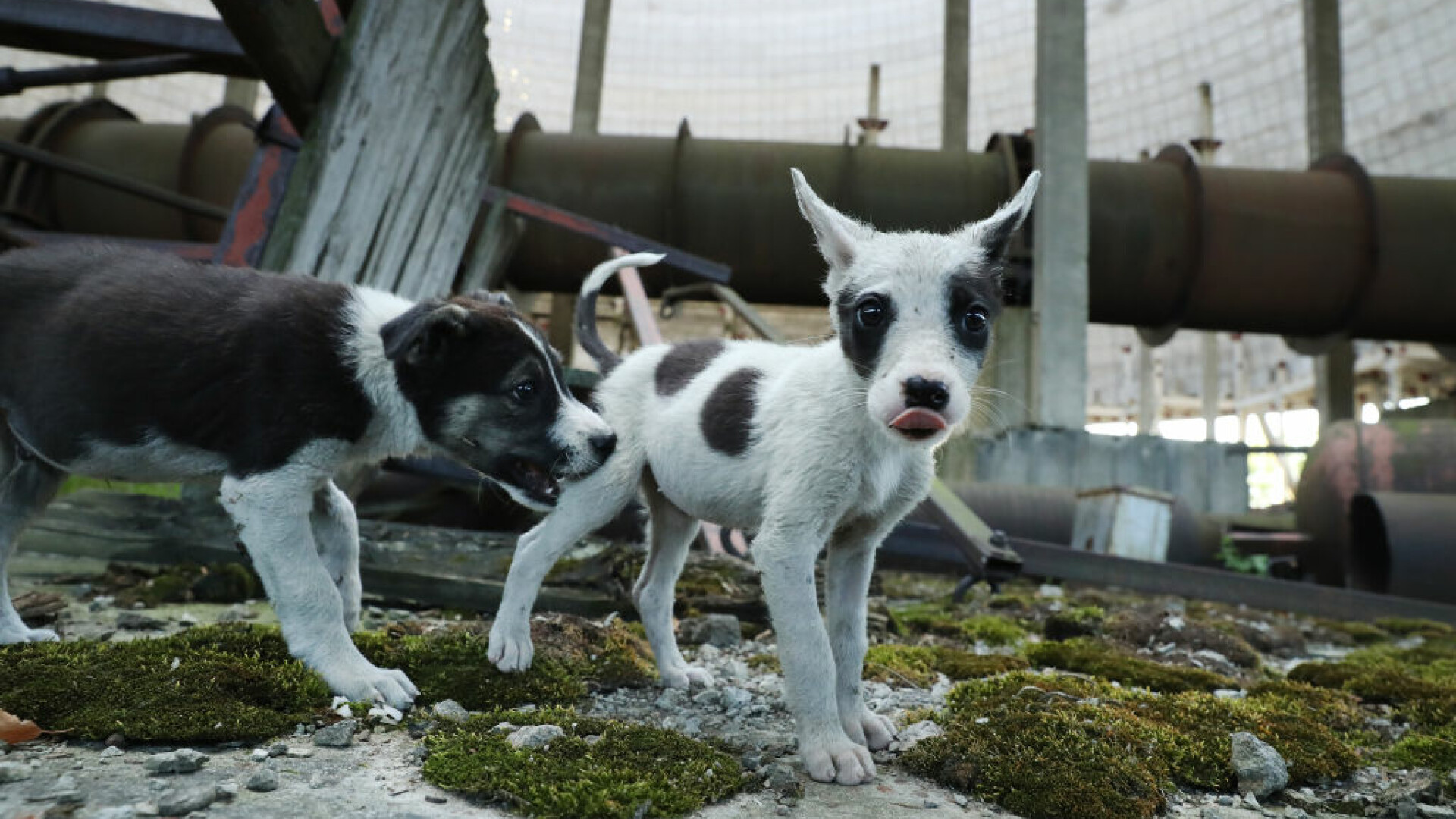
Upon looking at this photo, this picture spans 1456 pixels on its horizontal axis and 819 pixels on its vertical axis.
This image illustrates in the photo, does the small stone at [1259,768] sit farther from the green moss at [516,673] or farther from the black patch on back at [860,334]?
the green moss at [516,673]

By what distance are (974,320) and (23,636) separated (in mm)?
2765

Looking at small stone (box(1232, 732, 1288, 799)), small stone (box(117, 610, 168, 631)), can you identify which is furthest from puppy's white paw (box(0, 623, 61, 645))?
small stone (box(1232, 732, 1288, 799))

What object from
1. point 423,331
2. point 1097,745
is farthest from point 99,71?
point 1097,745

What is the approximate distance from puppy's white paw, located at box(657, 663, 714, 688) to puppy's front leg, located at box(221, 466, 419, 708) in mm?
779

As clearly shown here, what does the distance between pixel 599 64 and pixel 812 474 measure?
12786 millimetres

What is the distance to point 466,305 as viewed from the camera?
2.40m

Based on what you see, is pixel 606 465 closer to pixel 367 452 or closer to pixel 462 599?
pixel 367 452

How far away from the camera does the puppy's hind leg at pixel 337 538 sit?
2.64 meters

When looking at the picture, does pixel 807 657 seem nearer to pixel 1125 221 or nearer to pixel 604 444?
pixel 604 444

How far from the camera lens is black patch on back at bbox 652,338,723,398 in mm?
2684

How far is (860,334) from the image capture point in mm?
2016

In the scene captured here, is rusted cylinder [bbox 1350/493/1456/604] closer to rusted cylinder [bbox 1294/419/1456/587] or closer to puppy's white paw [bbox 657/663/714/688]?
rusted cylinder [bbox 1294/419/1456/587]

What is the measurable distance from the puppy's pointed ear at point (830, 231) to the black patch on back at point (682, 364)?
0.66 meters

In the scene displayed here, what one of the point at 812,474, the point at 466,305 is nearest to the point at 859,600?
the point at 812,474
